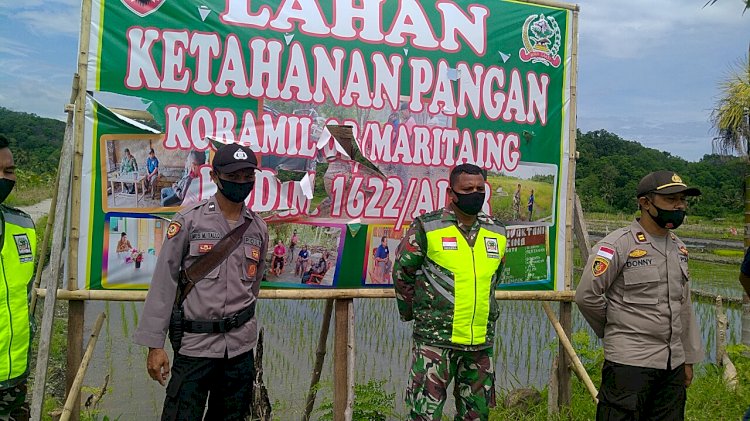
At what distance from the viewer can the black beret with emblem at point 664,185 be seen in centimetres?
301

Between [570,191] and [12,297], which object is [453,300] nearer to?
[570,191]

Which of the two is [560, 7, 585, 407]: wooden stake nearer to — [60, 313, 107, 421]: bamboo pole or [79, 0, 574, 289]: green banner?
[79, 0, 574, 289]: green banner

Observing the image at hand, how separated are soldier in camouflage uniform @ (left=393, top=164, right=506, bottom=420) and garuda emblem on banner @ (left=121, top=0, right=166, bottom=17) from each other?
187 cm

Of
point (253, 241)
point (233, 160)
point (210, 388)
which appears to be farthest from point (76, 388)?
point (233, 160)

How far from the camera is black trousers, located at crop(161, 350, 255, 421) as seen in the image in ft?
8.77

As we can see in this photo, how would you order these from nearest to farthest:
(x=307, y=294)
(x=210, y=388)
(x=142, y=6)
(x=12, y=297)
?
(x=12, y=297) < (x=210, y=388) < (x=142, y=6) < (x=307, y=294)

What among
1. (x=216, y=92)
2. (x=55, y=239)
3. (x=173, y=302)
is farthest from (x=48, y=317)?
(x=216, y=92)

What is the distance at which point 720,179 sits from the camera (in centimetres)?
3553

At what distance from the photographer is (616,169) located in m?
33.8

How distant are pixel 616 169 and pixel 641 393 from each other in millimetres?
33186

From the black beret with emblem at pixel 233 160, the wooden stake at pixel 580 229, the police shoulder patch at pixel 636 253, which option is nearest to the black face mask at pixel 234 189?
the black beret with emblem at pixel 233 160

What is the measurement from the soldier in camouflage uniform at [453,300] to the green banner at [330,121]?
2.13 feet

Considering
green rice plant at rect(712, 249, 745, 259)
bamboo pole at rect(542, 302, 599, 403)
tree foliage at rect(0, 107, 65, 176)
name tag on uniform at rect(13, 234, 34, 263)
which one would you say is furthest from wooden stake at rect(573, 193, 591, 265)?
tree foliage at rect(0, 107, 65, 176)

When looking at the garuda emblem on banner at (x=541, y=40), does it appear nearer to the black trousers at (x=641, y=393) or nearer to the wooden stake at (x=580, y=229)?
the wooden stake at (x=580, y=229)
